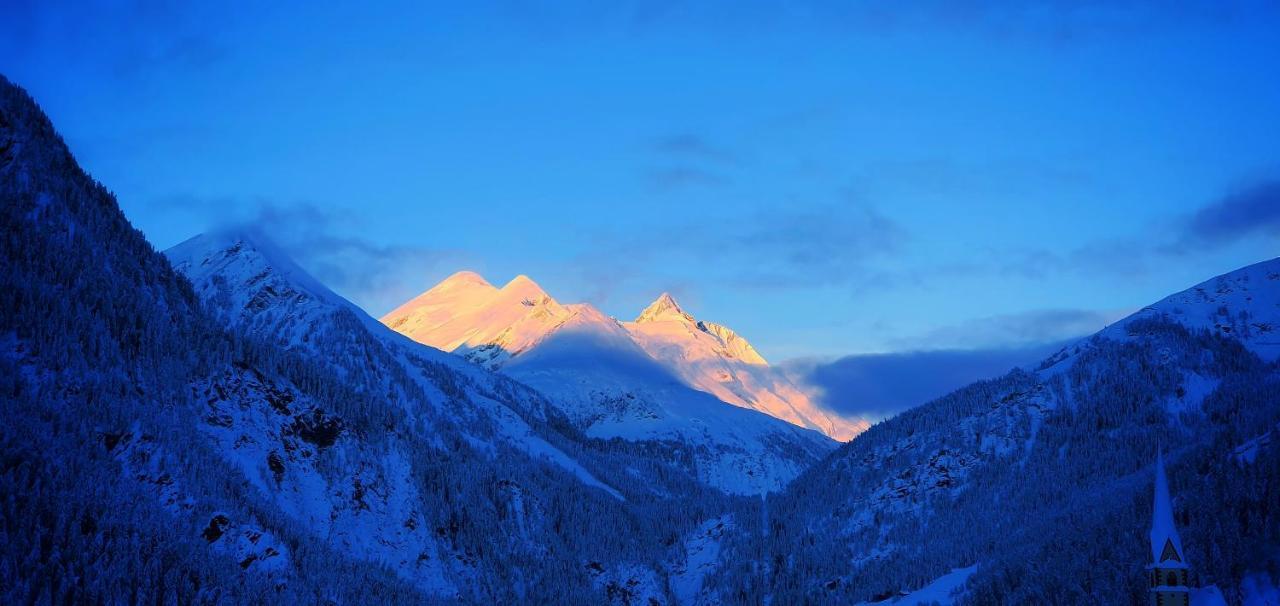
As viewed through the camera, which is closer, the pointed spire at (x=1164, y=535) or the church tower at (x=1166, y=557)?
the pointed spire at (x=1164, y=535)

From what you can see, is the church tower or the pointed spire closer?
the pointed spire

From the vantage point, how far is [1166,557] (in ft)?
553

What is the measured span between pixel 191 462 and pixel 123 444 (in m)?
13.2

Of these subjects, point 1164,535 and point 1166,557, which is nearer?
point 1164,535

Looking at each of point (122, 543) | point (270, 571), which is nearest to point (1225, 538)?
point (270, 571)

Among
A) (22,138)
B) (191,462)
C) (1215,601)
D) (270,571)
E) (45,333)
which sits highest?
(22,138)

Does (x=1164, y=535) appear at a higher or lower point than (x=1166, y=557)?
higher

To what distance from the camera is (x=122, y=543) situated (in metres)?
156

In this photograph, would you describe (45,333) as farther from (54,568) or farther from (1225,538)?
(1225,538)

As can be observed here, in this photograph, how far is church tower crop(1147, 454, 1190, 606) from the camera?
6609 inches

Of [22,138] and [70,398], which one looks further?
[22,138]

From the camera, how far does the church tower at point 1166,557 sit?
167875mm

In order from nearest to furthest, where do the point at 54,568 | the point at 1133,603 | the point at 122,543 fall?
the point at 54,568 → the point at 122,543 → the point at 1133,603

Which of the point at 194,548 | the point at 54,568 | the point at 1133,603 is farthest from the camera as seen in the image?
the point at 1133,603
